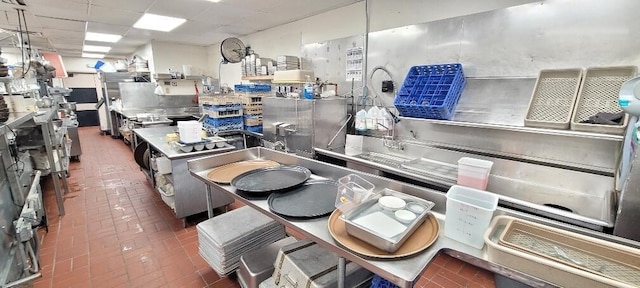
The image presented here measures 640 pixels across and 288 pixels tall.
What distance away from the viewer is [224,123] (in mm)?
3893

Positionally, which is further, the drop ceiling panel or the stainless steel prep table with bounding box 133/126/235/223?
the drop ceiling panel

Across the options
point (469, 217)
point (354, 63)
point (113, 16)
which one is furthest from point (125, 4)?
point (469, 217)

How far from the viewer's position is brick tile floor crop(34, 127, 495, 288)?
2.15 m

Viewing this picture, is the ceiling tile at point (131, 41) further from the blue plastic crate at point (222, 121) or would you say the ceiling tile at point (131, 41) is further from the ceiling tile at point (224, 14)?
the blue plastic crate at point (222, 121)

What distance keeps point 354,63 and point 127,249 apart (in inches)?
119

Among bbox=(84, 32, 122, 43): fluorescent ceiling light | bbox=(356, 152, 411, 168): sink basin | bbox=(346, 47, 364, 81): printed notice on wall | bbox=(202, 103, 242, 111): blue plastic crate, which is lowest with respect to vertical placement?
bbox=(356, 152, 411, 168): sink basin

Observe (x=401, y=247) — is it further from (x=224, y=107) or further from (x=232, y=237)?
(x=224, y=107)

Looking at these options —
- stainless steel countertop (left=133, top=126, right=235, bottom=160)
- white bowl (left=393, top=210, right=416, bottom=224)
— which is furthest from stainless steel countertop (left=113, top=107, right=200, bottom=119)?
white bowl (left=393, top=210, right=416, bottom=224)

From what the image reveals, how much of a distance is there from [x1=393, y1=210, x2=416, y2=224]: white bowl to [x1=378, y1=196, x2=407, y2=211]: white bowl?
3 cm

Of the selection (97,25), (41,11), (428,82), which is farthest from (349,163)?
(97,25)

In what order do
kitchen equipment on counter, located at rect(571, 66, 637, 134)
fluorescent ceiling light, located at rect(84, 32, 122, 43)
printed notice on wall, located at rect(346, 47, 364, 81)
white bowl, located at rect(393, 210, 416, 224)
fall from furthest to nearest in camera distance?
fluorescent ceiling light, located at rect(84, 32, 122, 43) < printed notice on wall, located at rect(346, 47, 364, 81) < kitchen equipment on counter, located at rect(571, 66, 637, 134) < white bowl, located at rect(393, 210, 416, 224)

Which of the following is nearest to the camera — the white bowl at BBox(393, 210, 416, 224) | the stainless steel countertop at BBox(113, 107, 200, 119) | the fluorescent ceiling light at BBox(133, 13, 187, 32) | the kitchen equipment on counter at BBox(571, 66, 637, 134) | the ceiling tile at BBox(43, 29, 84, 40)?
the white bowl at BBox(393, 210, 416, 224)

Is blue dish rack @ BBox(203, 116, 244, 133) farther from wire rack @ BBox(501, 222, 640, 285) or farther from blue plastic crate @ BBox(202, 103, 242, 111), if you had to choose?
wire rack @ BBox(501, 222, 640, 285)

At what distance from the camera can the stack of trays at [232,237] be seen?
1.98 metres
